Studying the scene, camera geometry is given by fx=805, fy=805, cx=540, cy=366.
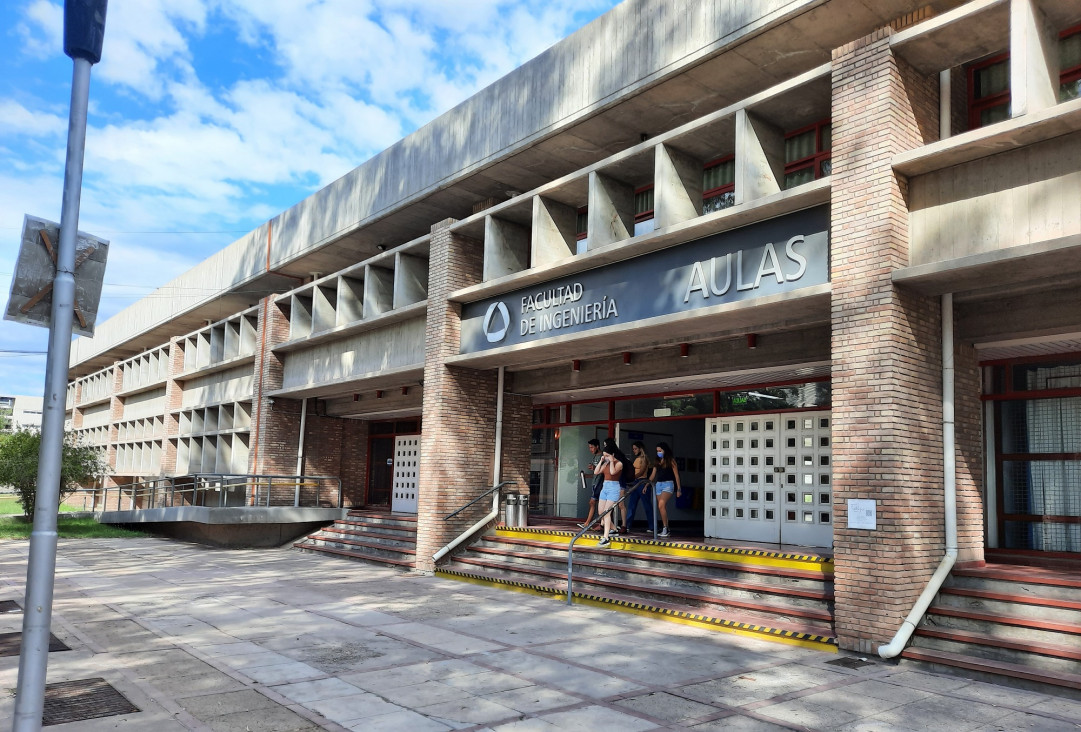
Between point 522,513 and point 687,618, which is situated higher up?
point 522,513

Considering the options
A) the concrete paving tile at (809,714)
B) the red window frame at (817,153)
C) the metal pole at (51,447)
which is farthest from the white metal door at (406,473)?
the metal pole at (51,447)

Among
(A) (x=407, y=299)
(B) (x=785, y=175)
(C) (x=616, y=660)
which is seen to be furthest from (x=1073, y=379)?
(A) (x=407, y=299)

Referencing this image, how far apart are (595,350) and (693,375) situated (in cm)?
188

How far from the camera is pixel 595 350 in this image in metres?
14.5

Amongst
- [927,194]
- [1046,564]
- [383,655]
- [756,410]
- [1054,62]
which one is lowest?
[383,655]

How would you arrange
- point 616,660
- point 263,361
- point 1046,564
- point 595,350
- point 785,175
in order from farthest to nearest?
point 263,361 < point 595,350 < point 785,175 < point 1046,564 < point 616,660

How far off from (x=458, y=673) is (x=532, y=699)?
1.14 meters

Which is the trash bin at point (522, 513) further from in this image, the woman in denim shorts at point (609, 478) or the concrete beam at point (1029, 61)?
the concrete beam at point (1029, 61)

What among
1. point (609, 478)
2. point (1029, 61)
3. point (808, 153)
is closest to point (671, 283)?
point (808, 153)

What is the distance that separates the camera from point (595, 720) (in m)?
6.41

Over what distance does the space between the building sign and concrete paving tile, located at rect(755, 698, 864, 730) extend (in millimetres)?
5157

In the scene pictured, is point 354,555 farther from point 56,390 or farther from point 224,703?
point 56,390

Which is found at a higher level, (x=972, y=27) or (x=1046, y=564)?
(x=972, y=27)

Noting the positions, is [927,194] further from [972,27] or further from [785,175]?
[785,175]
